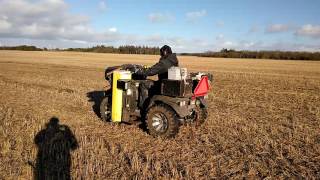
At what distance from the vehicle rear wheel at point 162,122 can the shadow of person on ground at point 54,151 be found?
61.1 inches

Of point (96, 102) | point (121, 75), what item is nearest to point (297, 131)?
point (121, 75)

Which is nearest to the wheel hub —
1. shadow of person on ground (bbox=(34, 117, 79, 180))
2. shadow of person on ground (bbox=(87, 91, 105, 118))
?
shadow of person on ground (bbox=(34, 117, 79, 180))

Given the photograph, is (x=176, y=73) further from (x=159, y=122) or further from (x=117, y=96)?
(x=117, y=96)

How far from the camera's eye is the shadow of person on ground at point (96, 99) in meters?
10.7

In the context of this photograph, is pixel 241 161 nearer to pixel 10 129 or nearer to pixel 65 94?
pixel 10 129

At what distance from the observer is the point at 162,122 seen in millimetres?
7652

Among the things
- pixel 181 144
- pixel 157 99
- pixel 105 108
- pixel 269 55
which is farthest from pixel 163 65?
pixel 269 55

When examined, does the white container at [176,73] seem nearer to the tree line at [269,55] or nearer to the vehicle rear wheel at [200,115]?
the vehicle rear wheel at [200,115]

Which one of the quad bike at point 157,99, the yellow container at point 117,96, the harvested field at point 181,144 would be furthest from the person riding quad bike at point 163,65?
the harvested field at point 181,144

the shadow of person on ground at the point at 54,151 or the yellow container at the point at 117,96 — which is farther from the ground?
the yellow container at the point at 117,96

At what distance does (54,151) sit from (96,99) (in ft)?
20.5

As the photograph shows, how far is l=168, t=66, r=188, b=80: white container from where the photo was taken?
23.8 feet

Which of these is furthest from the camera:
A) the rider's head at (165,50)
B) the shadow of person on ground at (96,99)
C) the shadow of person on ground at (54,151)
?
the shadow of person on ground at (96,99)

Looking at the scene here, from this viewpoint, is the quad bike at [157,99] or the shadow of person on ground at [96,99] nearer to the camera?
the quad bike at [157,99]
